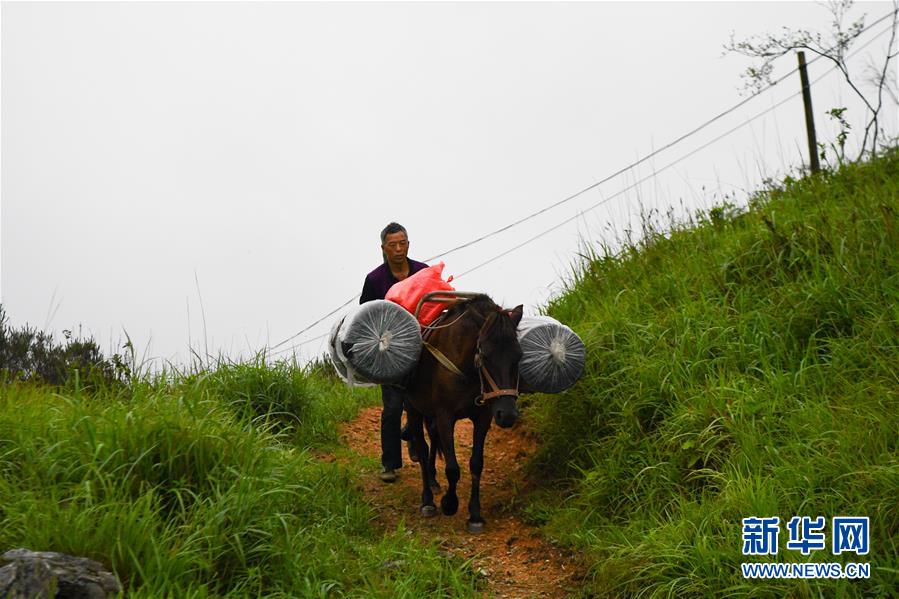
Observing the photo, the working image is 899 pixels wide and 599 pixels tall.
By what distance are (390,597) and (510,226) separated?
8909 millimetres

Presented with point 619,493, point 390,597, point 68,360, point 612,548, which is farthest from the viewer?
point 68,360

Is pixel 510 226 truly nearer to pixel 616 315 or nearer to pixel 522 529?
pixel 616 315

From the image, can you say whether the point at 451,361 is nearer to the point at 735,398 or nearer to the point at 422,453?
the point at 422,453

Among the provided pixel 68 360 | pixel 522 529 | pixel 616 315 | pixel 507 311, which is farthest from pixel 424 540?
pixel 68 360

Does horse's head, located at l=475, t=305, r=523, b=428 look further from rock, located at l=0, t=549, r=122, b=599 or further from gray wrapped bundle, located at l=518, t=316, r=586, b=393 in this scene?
rock, located at l=0, t=549, r=122, b=599

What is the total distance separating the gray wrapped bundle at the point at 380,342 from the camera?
18.7 ft

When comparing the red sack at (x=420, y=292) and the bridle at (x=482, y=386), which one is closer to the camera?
the bridle at (x=482, y=386)

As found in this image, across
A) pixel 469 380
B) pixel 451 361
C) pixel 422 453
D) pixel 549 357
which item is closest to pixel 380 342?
pixel 451 361

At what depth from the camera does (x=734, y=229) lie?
7.45m

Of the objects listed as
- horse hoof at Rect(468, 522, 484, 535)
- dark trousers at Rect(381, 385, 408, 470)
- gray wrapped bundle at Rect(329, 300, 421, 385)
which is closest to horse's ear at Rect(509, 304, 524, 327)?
gray wrapped bundle at Rect(329, 300, 421, 385)

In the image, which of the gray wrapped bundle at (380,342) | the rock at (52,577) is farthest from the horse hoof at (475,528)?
the rock at (52,577)

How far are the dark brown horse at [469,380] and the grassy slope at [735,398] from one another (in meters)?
0.70

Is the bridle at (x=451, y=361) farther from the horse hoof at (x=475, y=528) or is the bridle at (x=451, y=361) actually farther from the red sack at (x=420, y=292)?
the horse hoof at (x=475, y=528)

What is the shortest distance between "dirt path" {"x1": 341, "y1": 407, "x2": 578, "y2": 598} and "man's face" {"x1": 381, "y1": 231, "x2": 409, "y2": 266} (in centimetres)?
204
